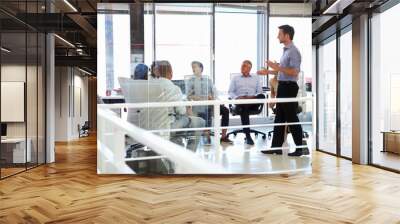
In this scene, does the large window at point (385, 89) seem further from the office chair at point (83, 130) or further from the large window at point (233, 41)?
the office chair at point (83, 130)

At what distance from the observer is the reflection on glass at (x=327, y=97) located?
8.85 m

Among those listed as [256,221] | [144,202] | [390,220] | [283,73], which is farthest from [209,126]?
[390,220]

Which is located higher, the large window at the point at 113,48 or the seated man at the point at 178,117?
the large window at the point at 113,48

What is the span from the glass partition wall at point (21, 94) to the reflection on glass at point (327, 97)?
6.25 meters

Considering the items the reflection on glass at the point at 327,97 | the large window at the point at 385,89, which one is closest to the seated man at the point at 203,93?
the large window at the point at 385,89

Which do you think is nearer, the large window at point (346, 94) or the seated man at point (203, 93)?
the seated man at point (203, 93)

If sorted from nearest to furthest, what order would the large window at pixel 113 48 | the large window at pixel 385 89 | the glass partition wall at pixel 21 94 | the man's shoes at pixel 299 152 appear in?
the large window at pixel 113 48 → the man's shoes at pixel 299 152 → the glass partition wall at pixel 21 94 → the large window at pixel 385 89

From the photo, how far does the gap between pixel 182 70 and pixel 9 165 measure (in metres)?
3.31

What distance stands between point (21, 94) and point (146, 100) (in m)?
2.50

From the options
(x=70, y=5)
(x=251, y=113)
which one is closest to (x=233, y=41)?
(x=251, y=113)

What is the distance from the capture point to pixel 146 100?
5719 mm

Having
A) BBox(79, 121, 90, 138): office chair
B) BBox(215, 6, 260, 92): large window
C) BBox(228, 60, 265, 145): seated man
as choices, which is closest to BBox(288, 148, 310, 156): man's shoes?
BBox(228, 60, 265, 145): seated man

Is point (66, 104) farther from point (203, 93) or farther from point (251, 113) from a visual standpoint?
point (251, 113)

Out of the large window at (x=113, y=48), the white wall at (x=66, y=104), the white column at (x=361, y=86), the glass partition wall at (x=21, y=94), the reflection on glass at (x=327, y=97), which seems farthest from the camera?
the white wall at (x=66, y=104)
